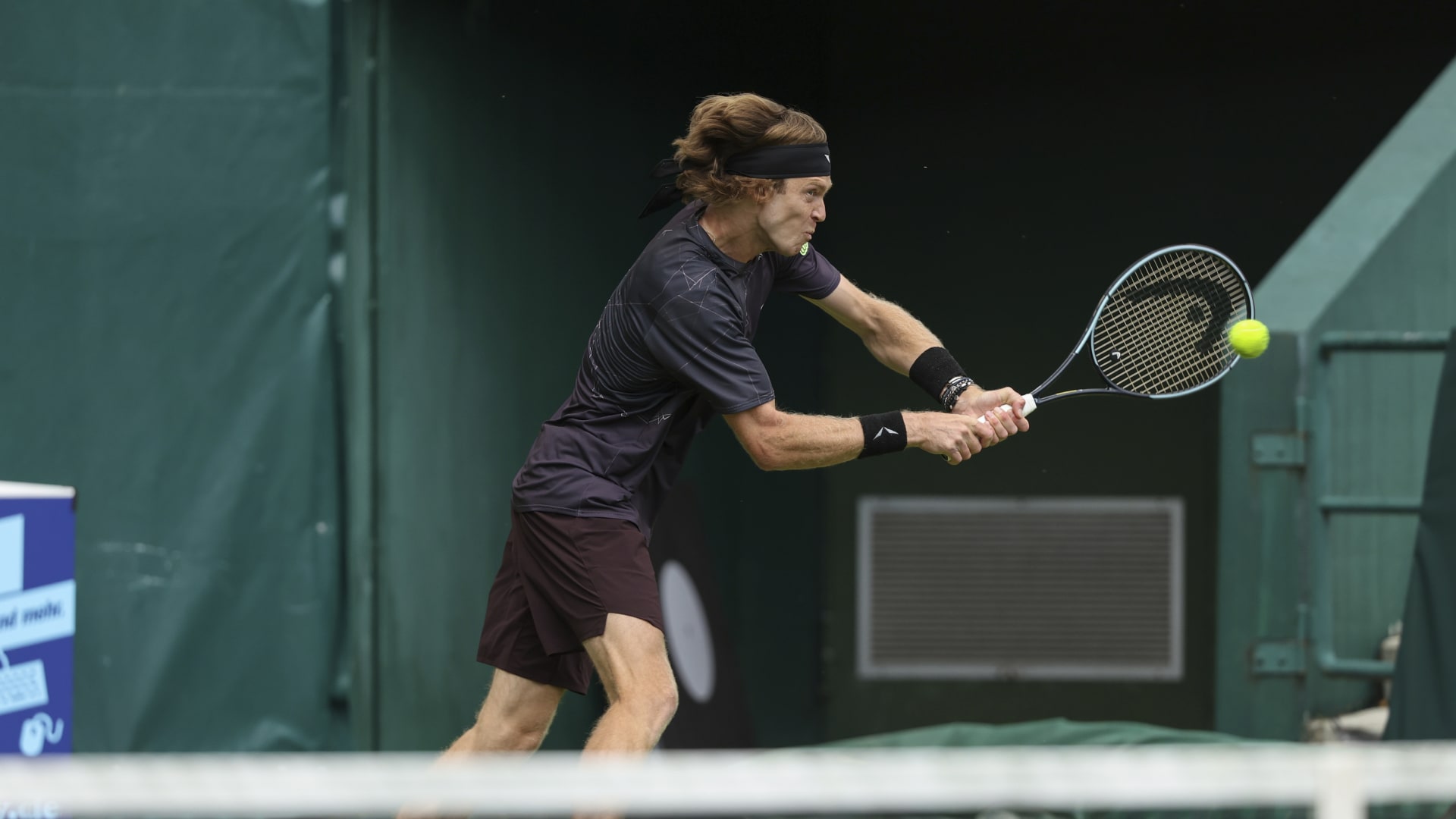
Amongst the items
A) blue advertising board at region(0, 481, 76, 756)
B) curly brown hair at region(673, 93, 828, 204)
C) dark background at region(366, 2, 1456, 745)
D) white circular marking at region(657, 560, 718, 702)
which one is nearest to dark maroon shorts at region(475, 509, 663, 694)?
curly brown hair at region(673, 93, 828, 204)

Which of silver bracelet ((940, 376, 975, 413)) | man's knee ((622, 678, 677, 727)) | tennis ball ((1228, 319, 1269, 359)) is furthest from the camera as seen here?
tennis ball ((1228, 319, 1269, 359))

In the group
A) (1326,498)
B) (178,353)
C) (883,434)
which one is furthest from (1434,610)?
(178,353)

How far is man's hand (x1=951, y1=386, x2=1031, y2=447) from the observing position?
11.8 ft

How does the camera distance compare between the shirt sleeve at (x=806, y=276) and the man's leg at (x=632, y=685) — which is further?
the shirt sleeve at (x=806, y=276)

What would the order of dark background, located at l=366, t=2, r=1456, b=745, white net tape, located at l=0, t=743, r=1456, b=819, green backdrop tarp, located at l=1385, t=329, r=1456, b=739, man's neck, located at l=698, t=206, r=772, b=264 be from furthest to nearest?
dark background, located at l=366, t=2, r=1456, b=745
green backdrop tarp, located at l=1385, t=329, r=1456, b=739
man's neck, located at l=698, t=206, r=772, b=264
white net tape, located at l=0, t=743, r=1456, b=819

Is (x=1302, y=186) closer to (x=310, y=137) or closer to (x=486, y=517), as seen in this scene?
(x=486, y=517)

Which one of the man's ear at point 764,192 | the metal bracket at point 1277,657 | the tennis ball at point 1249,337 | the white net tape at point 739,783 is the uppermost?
the man's ear at point 764,192

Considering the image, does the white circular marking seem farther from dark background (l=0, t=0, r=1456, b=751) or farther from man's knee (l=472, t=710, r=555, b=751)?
man's knee (l=472, t=710, r=555, b=751)

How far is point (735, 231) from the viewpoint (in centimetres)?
358

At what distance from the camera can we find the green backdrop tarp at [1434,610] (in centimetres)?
429

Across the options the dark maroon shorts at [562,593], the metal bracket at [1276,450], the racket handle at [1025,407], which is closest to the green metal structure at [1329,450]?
the metal bracket at [1276,450]

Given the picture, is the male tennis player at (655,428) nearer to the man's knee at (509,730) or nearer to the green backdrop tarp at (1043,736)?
the man's knee at (509,730)

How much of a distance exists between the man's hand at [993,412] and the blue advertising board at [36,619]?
180cm

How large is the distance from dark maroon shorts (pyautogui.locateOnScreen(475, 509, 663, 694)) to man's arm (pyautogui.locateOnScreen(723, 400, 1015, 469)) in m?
0.32
